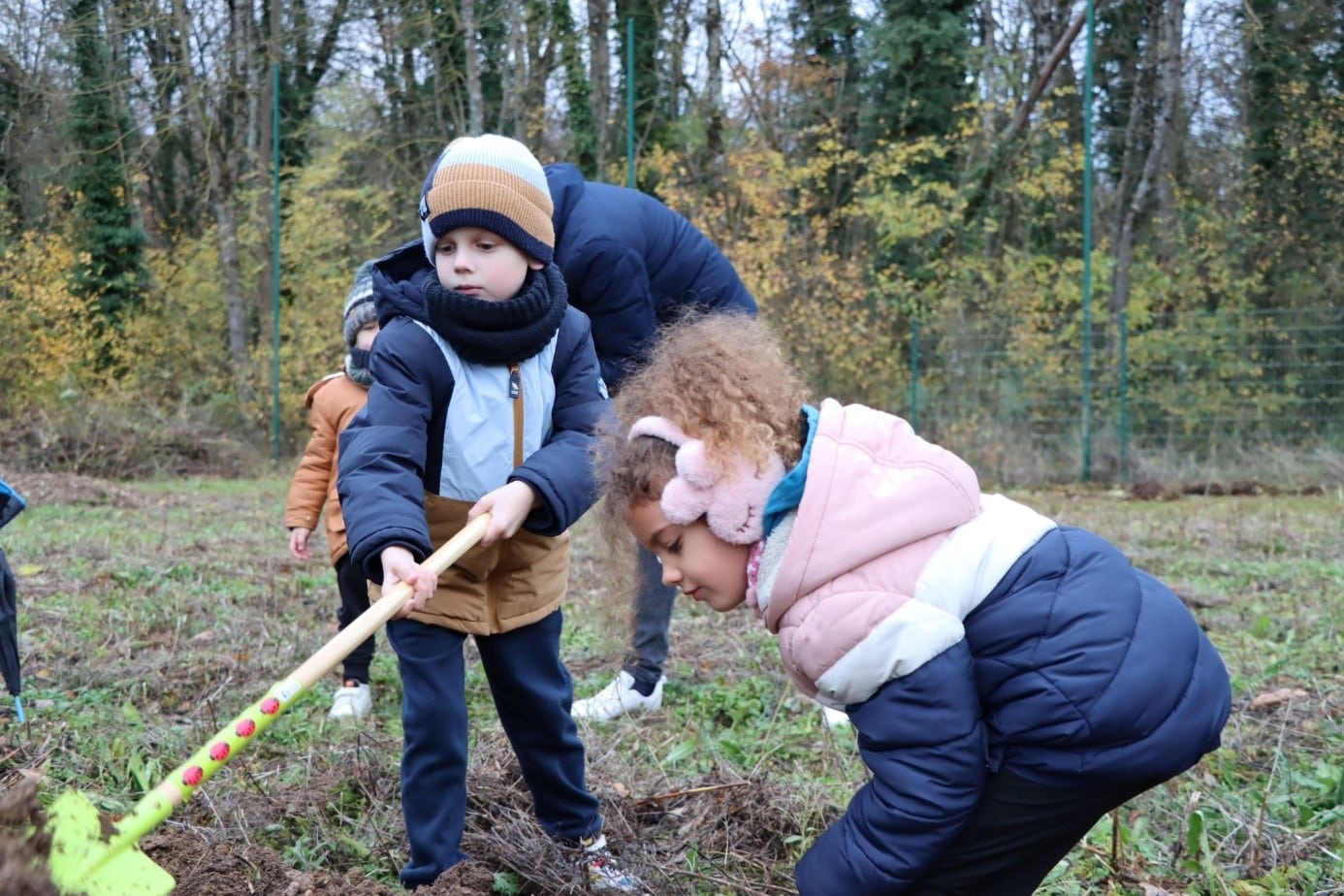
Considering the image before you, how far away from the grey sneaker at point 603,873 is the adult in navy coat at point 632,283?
3.02 ft

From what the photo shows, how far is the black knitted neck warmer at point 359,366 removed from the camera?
4277 mm

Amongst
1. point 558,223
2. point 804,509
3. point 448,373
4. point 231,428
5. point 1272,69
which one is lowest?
point 231,428

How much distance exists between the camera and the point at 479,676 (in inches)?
181

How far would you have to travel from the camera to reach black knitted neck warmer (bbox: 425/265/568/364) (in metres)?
2.61

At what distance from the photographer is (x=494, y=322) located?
2.63m

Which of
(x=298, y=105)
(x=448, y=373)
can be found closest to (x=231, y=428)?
(x=298, y=105)

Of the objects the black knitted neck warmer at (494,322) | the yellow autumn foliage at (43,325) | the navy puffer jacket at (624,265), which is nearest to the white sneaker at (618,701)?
the navy puffer jacket at (624,265)

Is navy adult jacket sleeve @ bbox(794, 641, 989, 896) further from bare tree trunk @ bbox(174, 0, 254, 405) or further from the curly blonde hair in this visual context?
bare tree trunk @ bbox(174, 0, 254, 405)

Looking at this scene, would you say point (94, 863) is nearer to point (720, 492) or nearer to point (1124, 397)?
point (720, 492)

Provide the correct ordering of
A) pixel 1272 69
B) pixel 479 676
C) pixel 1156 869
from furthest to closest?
pixel 1272 69 → pixel 479 676 → pixel 1156 869

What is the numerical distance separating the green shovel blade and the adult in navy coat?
1935 mm

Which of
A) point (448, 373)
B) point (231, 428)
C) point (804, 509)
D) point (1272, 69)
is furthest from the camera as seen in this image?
point (1272, 69)

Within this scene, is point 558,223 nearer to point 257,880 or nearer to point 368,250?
point 257,880

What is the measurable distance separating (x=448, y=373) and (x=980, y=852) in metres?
1.38
